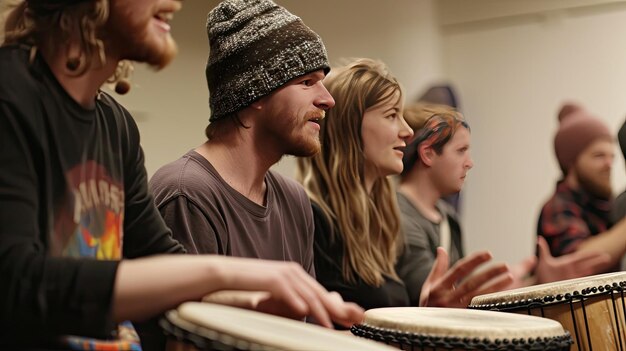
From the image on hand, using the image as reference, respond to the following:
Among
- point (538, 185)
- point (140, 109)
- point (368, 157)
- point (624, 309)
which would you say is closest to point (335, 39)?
point (140, 109)

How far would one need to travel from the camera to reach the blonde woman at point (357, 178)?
2756mm

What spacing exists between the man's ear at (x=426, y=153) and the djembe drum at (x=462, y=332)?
3.77 ft

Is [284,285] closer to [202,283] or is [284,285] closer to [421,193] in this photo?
[202,283]

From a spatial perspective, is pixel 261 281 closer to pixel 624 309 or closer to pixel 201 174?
pixel 201 174

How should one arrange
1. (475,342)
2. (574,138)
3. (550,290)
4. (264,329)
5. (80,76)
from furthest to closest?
1. (574,138)
2. (550,290)
3. (475,342)
4. (80,76)
5. (264,329)

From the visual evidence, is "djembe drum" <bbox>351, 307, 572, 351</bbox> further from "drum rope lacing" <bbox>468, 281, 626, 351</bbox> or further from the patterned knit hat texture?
the patterned knit hat texture

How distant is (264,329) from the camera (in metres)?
1.31

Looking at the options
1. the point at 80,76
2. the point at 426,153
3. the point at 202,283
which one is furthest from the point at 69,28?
the point at 426,153

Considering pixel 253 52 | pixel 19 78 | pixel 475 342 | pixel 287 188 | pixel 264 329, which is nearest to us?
pixel 264 329

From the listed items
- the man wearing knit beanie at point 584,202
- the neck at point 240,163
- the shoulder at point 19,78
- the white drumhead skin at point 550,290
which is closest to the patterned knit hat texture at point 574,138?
the man wearing knit beanie at point 584,202

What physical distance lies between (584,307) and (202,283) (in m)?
1.16

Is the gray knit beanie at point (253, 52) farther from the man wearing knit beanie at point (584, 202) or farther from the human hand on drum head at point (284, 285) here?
the man wearing knit beanie at point (584, 202)

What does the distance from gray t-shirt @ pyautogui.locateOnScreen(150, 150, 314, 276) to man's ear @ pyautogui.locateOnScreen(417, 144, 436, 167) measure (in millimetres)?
681

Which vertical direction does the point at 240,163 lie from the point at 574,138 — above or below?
above
